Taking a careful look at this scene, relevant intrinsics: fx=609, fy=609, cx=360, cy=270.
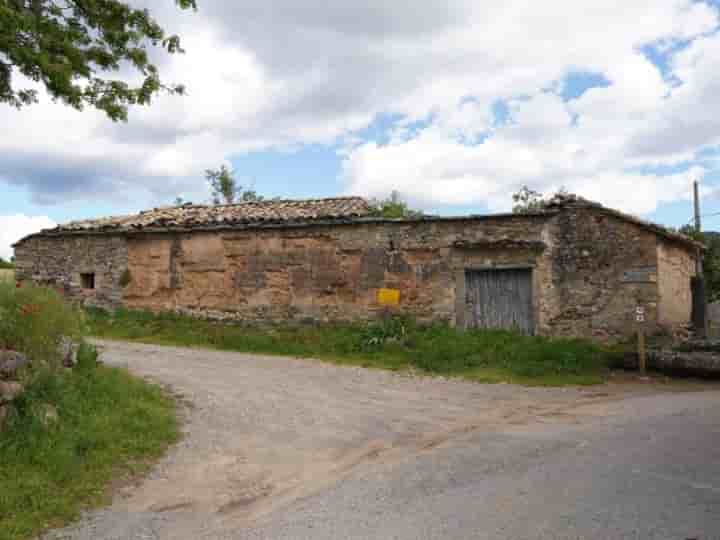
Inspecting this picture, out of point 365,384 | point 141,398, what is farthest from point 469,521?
point 365,384

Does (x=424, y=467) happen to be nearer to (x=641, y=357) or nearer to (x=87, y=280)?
(x=641, y=357)

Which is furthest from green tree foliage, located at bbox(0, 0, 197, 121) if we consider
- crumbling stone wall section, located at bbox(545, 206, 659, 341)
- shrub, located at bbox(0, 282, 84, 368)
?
crumbling stone wall section, located at bbox(545, 206, 659, 341)

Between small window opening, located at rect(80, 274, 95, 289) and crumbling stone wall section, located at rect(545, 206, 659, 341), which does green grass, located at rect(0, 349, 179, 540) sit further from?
small window opening, located at rect(80, 274, 95, 289)

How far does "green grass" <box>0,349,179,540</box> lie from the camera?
4.60m

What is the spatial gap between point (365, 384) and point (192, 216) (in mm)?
8481

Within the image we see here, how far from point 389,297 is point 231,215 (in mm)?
5022

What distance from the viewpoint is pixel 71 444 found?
555 cm

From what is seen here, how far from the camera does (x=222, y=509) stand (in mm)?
4707

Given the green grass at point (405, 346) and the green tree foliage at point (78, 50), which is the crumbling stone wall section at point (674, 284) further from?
the green tree foliage at point (78, 50)

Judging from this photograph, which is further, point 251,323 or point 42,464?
point 251,323

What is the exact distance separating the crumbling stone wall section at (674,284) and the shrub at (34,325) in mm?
10182

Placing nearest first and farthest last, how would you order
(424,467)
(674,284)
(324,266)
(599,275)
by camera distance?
(424,467) < (599,275) < (674,284) < (324,266)

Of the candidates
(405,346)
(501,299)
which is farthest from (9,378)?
(501,299)

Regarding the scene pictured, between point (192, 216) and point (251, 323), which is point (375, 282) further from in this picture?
point (192, 216)
